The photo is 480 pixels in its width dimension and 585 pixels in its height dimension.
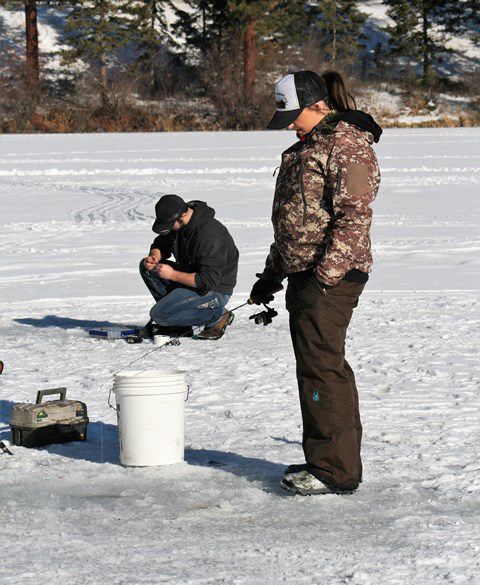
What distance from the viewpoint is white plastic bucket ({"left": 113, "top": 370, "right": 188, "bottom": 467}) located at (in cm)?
509

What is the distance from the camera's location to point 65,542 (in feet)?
13.9

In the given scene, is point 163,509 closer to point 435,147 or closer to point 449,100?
point 435,147

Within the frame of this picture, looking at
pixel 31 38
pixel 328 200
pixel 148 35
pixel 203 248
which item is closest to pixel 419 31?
pixel 148 35

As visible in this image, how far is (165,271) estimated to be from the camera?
26.8ft

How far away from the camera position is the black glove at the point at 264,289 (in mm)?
4996

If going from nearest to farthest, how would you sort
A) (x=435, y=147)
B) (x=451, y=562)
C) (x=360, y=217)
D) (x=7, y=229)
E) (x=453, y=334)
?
(x=451, y=562)
(x=360, y=217)
(x=453, y=334)
(x=7, y=229)
(x=435, y=147)

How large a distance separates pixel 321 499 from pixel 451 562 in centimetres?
87

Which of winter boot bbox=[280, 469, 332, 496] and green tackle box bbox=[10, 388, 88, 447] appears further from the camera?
green tackle box bbox=[10, 388, 88, 447]

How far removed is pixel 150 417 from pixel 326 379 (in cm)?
88

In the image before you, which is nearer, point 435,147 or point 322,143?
point 322,143

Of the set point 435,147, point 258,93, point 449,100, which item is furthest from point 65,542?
point 449,100

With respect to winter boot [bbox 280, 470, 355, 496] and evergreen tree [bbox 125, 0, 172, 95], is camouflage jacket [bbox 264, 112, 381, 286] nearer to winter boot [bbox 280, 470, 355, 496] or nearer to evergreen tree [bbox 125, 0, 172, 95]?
winter boot [bbox 280, 470, 355, 496]

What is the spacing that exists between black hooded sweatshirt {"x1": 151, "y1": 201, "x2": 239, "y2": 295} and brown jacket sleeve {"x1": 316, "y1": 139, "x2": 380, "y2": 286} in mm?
3594

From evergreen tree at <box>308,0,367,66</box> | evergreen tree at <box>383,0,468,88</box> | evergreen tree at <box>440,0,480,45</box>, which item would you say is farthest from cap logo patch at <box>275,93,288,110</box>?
evergreen tree at <box>440,0,480,45</box>
